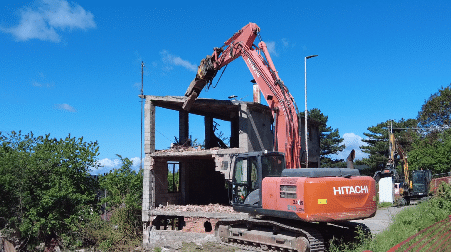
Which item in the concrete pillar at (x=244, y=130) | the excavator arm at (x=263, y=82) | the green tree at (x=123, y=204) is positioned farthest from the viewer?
the green tree at (x=123, y=204)

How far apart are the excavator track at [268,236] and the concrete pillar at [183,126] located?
9450 mm

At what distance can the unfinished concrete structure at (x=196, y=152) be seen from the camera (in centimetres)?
1872

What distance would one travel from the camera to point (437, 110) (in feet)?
142

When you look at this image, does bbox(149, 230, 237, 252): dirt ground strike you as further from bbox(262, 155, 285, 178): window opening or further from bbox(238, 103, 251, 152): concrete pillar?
bbox(262, 155, 285, 178): window opening

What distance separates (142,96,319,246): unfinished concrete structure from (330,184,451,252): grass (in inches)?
271

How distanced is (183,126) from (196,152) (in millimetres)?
3911

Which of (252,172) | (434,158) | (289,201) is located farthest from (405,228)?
(434,158)

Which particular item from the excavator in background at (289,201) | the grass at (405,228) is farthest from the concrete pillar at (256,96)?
the grass at (405,228)

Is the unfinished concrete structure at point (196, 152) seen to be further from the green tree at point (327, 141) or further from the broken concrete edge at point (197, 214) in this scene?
the green tree at point (327, 141)

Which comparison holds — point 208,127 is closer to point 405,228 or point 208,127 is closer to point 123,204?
point 123,204

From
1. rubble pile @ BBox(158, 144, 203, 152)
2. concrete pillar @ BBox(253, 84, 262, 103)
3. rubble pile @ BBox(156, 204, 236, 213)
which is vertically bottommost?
rubble pile @ BBox(156, 204, 236, 213)

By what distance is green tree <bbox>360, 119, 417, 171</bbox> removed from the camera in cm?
4794

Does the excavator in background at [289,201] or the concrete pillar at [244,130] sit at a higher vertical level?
the concrete pillar at [244,130]

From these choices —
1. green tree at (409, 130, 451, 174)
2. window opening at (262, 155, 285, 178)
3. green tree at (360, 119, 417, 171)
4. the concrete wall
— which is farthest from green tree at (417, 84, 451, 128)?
window opening at (262, 155, 285, 178)
